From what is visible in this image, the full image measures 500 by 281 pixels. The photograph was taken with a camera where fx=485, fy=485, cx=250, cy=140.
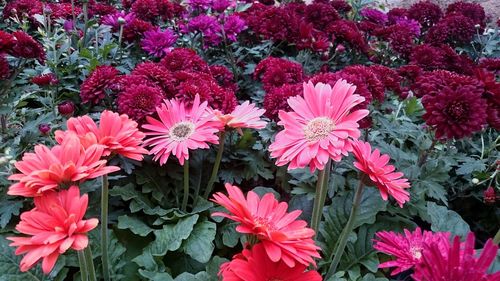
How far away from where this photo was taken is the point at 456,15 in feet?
9.67

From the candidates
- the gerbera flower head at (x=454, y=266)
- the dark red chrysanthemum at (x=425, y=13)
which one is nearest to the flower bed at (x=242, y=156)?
the gerbera flower head at (x=454, y=266)

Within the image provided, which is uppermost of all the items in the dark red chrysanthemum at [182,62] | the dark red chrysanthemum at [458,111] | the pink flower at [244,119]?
the dark red chrysanthemum at [458,111]

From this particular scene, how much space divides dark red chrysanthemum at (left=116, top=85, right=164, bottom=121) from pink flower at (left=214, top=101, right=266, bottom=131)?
0.74ft

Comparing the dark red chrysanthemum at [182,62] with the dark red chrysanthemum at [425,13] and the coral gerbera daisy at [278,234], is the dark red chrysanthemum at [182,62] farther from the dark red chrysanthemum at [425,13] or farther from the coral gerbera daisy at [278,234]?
the dark red chrysanthemum at [425,13]

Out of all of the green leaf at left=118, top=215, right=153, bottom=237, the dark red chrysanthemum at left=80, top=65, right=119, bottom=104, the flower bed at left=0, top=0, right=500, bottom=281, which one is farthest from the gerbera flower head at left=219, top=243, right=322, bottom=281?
the dark red chrysanthemum at left=80, top=65, right=119, bottom=104

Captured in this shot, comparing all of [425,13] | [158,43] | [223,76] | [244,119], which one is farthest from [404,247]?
[425,13]

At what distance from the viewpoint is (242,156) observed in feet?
5.86

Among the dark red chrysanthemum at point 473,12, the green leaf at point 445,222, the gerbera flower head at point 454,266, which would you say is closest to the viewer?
the gerbera flower head at point 454,266

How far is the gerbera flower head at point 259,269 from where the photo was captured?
0.86 metres

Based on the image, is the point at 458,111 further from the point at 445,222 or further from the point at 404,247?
the point at 404,247

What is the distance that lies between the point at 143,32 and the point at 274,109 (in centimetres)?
100

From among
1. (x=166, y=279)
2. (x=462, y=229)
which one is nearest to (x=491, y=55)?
(x=462, y=229)

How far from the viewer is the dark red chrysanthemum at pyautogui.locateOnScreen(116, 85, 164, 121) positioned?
1.51 m

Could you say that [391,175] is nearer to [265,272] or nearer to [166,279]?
[265,272]
